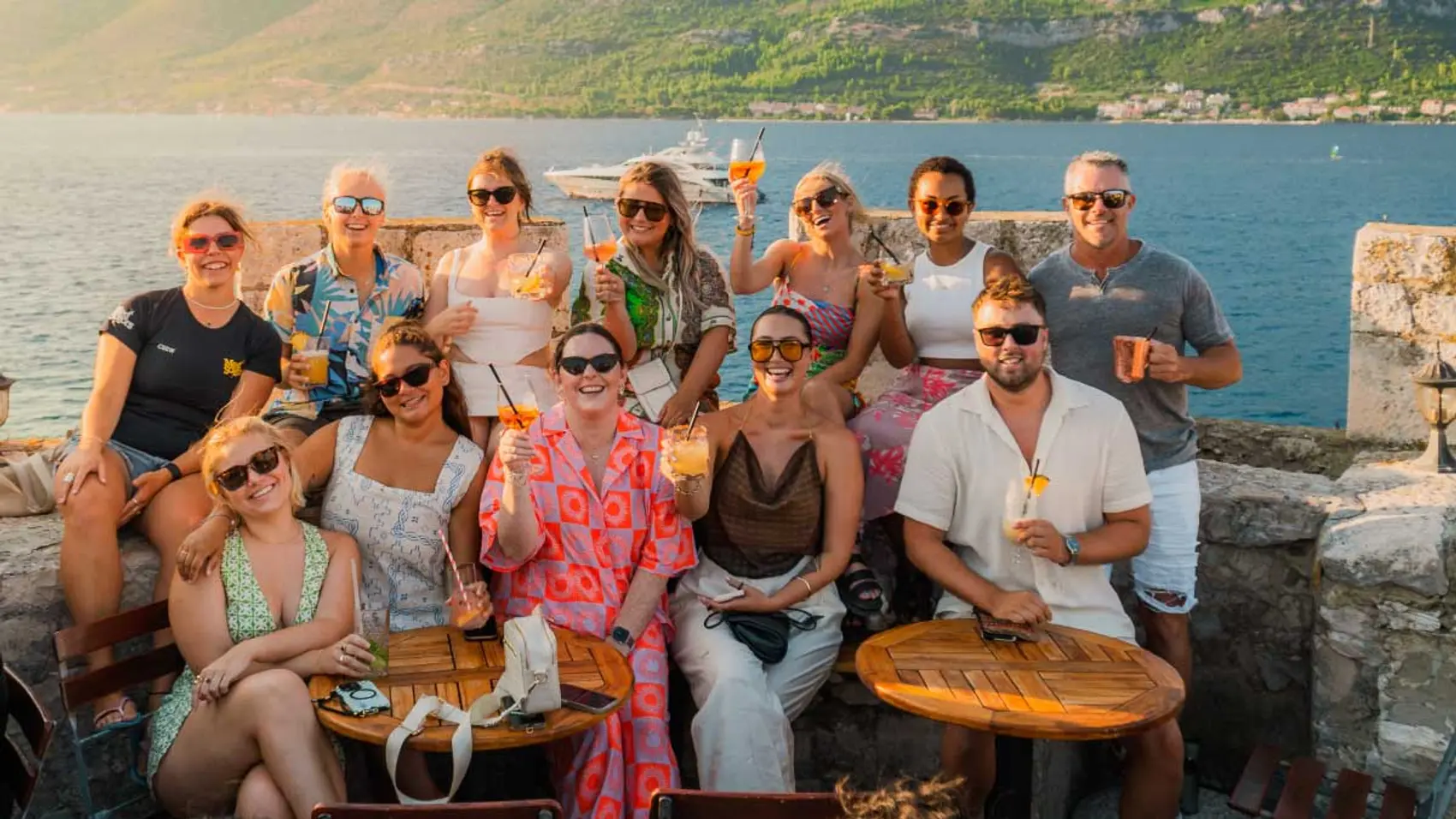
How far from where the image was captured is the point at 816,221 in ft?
17.8

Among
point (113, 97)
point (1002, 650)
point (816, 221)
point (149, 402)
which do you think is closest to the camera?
point (1002, 650)

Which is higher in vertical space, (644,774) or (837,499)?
(837,499)

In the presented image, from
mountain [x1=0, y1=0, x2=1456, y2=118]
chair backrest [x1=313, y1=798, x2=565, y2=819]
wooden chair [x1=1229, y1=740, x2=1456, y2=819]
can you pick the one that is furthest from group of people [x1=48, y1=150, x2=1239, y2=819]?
mountain [x1=0, y1=0, x2=1456, y2=118]

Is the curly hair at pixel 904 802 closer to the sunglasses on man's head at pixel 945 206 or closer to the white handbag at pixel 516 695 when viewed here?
the white handbag at pixel 516 695

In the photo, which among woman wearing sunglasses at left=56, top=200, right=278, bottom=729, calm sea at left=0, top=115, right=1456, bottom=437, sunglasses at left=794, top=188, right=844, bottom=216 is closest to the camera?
woman wearing sunglasses at left=56, top=200, right=278, bottom=729

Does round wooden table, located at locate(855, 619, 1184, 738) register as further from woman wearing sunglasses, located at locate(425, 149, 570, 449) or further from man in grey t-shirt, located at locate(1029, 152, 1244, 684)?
woman wearing sunglasses, located at locate(425, 149, 570, 449)

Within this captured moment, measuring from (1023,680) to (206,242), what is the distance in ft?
10.2

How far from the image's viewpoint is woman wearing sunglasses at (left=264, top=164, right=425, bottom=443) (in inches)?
202

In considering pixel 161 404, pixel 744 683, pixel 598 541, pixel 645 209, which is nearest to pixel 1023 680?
pixel 744 683

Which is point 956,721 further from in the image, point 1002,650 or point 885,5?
point 885,5

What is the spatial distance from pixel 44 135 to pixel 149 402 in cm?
15900

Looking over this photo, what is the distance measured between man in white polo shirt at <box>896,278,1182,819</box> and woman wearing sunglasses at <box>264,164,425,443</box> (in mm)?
2155

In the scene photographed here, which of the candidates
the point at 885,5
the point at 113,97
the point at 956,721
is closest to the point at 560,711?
the point at 956,721

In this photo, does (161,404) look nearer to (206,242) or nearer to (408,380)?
(206,242)
